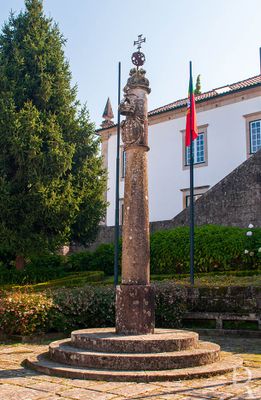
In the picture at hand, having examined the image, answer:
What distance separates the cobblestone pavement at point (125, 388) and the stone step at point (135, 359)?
1.61ft

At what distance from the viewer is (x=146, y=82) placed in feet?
29.0

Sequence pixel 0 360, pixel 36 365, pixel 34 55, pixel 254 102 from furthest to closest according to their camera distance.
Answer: pixel 254 102, pixel 34 55, pixel 0 360, pixel 36 365

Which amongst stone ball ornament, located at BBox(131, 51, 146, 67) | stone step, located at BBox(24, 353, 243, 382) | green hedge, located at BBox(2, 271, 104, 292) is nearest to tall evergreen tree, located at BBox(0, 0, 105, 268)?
green hedge, located at BBox(2, 271, 104, 292)

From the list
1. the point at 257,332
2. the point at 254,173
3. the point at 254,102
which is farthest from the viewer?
the point at 254,102

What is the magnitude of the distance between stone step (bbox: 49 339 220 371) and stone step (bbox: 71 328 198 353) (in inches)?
5.7

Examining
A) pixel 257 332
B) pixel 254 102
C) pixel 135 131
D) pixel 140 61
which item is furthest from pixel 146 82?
pixel 254 102

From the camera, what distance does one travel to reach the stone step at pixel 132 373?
6.10 m

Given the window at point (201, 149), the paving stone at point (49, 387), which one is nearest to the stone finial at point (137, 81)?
the paving stone at point (49, 387)

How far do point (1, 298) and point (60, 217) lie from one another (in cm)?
828

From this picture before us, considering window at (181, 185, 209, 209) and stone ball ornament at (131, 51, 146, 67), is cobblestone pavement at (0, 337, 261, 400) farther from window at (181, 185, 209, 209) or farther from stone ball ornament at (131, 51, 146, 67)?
window at (181, 185, 209, 209)

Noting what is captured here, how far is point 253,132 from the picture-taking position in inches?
989

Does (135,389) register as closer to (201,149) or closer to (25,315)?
(25,315)

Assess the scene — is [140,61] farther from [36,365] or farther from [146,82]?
[36,365]

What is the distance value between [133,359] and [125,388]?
85cm
